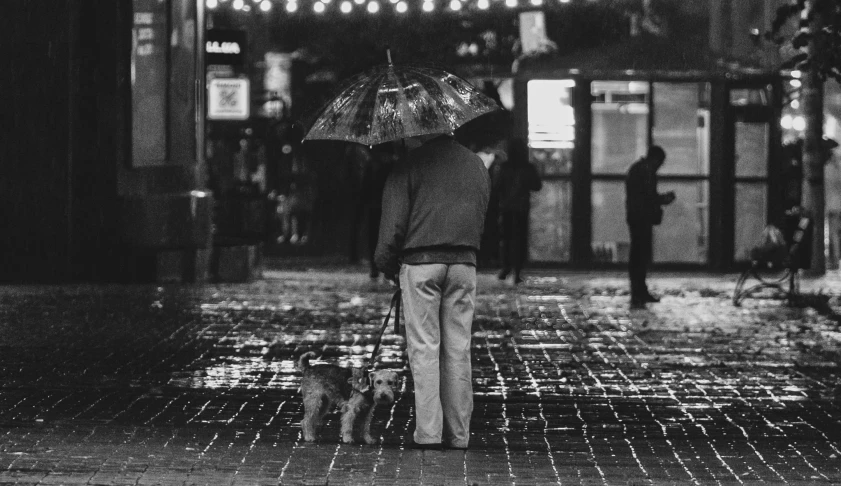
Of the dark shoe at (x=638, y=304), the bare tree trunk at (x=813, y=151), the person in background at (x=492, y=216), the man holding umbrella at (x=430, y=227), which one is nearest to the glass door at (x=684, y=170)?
the bare tree trunk at (x=813, y=151)

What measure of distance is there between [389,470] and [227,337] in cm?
600

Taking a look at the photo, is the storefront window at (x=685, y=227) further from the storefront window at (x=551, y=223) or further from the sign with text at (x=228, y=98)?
the sign with text at (x=228, y=98)

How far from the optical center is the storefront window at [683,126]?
23328 millimetres

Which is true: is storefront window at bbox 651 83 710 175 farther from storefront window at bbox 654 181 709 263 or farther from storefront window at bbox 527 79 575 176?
storefront window at bbox 527 79 575 176

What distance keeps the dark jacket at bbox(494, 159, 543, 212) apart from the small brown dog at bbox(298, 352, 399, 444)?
42.0 feet

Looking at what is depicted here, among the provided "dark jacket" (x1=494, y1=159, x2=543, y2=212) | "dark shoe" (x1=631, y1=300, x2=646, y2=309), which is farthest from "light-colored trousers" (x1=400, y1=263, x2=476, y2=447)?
"dark jacket" (x1=494, y1=159, x2=543, y2=212)

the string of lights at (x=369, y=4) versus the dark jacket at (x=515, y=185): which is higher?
the string of lights at (x=369, y=4)

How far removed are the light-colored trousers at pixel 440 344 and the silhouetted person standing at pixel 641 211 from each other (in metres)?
9.40

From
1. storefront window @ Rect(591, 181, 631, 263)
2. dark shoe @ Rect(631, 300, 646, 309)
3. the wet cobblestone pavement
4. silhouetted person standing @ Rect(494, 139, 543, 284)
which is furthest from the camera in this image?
storefront window @ Rect(591, 181, 631, 263)

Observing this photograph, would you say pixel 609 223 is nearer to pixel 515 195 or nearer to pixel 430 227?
pixel 515 195

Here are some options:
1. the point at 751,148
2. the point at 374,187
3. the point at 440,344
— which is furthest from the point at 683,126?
the point at 440,344

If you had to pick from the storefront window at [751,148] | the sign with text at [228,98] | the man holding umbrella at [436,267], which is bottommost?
the man holding umbrella at [436,267]

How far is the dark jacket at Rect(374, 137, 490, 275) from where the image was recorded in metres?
7.55

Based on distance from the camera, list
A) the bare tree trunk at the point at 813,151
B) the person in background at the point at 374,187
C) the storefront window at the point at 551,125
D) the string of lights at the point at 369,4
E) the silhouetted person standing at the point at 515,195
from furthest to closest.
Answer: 1. the string of lights at the point at 369,4
2. the storefront window at the point at 551,125
3. the bare tree trunk at the point at 813,151
4. the person in background at the point at 374,187
5. the silhouetted person standing at the point at 515,195
